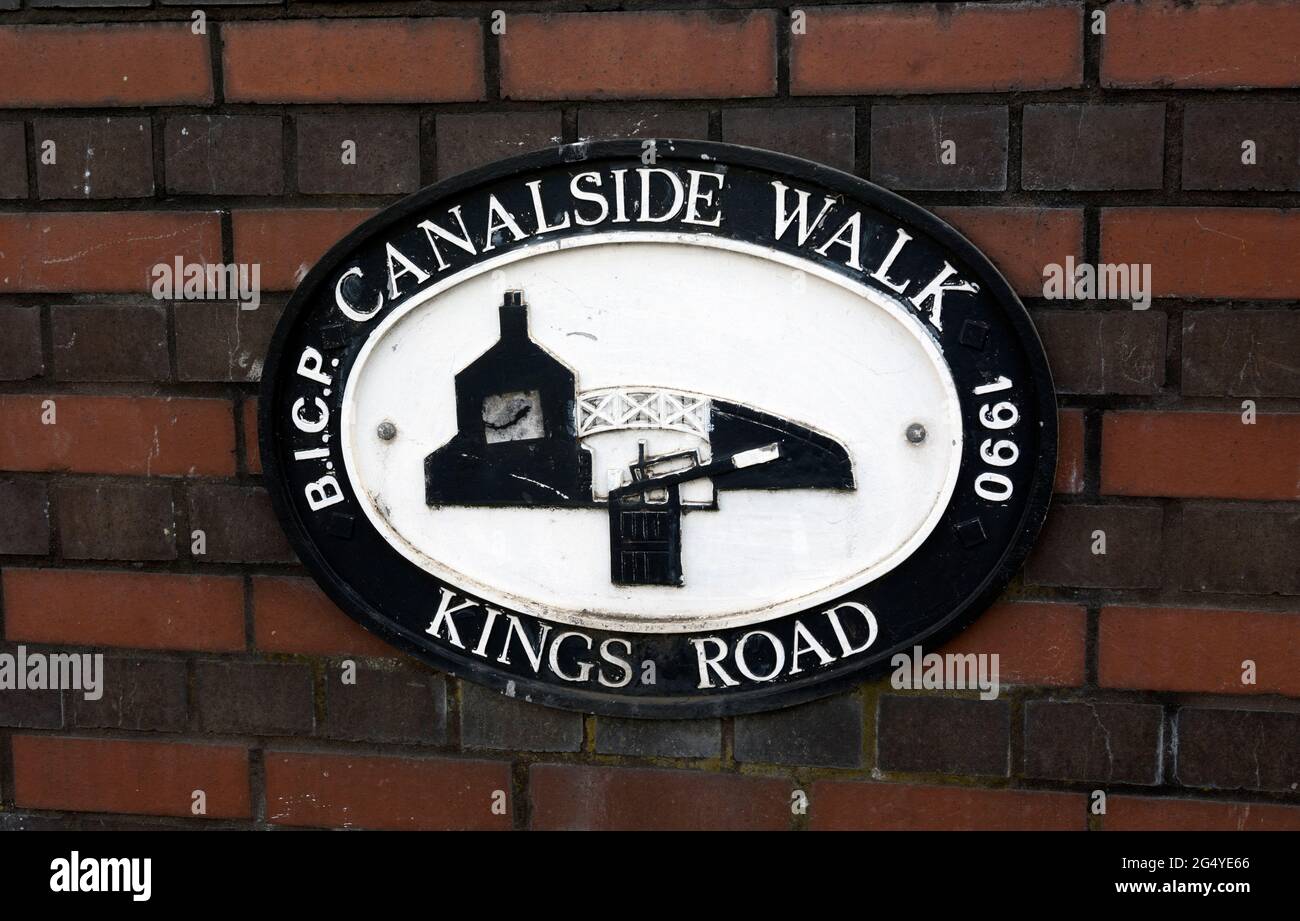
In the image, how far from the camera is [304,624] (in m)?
1.70

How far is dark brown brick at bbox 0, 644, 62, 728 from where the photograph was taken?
1763 mm

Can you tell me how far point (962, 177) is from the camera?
4.85ft

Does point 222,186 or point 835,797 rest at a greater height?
point 222,186

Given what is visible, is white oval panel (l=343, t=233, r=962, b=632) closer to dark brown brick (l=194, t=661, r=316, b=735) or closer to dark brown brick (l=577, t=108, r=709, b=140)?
dark brown brick (l=577, t=108, r=709, b=140)

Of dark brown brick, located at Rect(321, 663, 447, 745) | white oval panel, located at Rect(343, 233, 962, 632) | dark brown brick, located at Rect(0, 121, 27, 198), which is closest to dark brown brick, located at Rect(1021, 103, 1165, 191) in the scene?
white oval panel, located at Rect(343, 233, 962, 632)

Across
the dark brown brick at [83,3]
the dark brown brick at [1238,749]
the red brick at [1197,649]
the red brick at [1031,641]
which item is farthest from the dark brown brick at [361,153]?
the dark brown brick at [1238,749]

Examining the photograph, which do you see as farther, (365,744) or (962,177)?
(365,744)

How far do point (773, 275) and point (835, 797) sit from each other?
0.72 meters

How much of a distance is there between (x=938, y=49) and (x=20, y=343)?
131 centimetres

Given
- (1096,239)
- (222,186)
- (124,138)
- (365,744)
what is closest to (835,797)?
(365,744)

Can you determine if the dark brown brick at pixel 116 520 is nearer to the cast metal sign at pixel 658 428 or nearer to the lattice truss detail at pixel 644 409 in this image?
the cast metal sign at pixel 658 428

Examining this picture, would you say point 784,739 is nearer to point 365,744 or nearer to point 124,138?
point 365,744

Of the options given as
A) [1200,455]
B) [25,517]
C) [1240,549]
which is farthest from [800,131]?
[25,517]

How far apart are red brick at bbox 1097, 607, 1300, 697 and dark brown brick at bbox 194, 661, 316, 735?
1.11m
